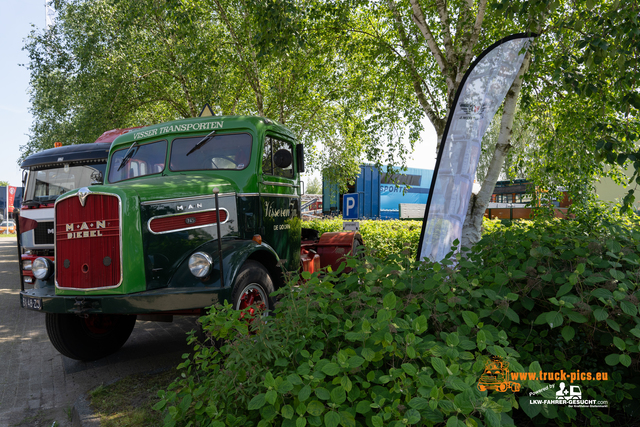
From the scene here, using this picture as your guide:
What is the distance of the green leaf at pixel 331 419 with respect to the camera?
1673 millimetres

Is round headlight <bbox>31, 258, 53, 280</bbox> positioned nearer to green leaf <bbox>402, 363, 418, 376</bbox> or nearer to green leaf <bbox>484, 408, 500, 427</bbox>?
green leaf <bbox>402, 363, 418, 376</bbox>

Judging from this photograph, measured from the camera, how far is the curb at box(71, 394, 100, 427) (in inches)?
125

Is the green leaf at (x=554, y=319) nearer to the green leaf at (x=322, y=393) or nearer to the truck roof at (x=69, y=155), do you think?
the green leaf at (x=322, y=393)

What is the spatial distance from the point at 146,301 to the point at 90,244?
805mm

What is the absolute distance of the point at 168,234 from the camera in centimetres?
395

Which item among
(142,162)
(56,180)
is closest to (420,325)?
(142,162)

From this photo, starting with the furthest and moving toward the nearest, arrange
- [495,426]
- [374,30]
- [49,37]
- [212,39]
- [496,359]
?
[49,37] → [212,39] → [374,30] → [496,359] → [495,426]

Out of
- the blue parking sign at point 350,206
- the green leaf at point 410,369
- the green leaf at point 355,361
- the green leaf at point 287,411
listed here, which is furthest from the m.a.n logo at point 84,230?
the blue parking sign at point 350,206

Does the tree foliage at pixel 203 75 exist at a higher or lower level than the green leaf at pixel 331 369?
higher

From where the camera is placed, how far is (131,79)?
14180 millimetres

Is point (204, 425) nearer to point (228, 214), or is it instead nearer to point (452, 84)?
point (228, 214)

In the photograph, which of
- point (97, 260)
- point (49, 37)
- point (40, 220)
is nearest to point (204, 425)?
point (97, 260)

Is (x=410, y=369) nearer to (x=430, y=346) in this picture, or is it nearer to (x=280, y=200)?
(x=430, y=346)

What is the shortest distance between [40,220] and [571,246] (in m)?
9.49
